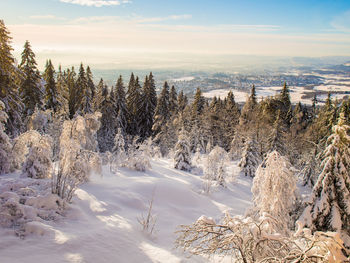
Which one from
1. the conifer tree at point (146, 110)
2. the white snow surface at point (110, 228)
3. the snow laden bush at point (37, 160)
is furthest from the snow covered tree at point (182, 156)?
the conifer tree at point (146, 110)

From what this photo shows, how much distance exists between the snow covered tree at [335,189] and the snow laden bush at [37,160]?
9692 mm

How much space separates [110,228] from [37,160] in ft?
14.4

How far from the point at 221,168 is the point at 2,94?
54.0 ft

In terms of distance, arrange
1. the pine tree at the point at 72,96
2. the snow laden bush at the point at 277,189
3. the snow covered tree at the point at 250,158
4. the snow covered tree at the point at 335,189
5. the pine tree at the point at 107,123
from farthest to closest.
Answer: the pine tree at the point at 72,96 < the pine tree at the point at 107,123 < the snow covered tree at the point at 250,158 < the snow laden bush at the point at 277,189 < the snow covered tree at the point at 335,189

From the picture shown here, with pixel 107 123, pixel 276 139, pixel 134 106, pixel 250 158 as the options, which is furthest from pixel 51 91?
pixel 276 139

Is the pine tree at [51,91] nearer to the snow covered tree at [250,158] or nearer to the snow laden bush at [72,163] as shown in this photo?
the snow laden bush at [72,163]

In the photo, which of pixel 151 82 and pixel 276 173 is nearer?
pixel 276 173

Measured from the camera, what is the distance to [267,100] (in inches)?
1425

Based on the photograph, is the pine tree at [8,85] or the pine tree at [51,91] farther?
the pine tree at [51,91]

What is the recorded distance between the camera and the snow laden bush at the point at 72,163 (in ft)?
23.0

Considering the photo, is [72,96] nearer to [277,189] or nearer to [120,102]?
[120,102]

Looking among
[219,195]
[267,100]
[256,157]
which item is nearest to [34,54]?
[219,195]

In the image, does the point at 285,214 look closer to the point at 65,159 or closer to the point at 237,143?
the point at 65,159

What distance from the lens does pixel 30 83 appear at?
23.4 metres
